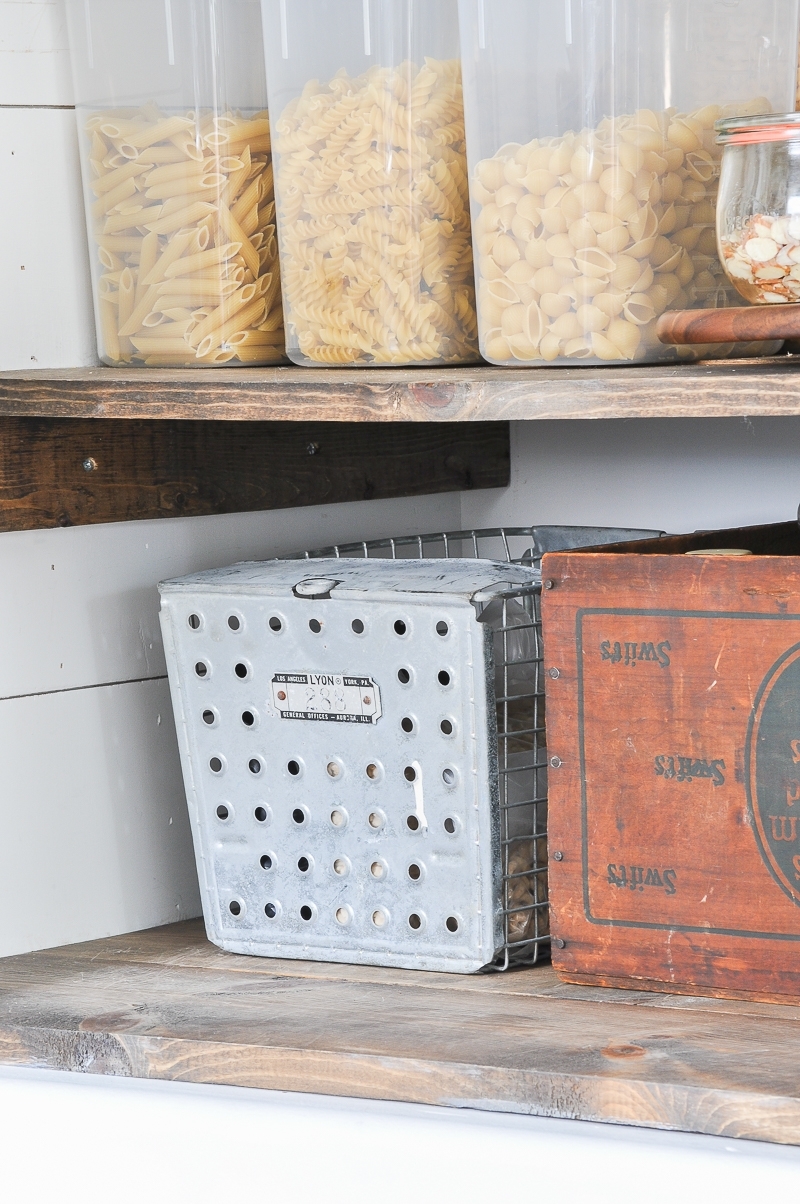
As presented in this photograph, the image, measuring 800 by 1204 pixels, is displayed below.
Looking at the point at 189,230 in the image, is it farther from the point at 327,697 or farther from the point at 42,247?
the point at 327,697

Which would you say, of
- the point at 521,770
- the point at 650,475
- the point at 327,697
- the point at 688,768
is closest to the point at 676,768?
the point at 688,768

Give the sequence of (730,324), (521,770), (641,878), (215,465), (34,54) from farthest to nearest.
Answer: (215,465) → (34,54) → (521,770) → (641,878) → (730,324)

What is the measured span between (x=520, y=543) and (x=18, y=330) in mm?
510

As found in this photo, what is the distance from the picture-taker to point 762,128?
897 millimetres

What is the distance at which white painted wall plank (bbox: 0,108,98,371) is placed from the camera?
121 centimetres

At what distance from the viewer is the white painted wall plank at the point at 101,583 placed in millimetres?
1204

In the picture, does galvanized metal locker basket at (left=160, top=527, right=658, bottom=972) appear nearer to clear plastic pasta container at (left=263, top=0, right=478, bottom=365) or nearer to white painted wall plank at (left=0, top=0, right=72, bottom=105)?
clear plastic pasta container at (left=263, top=0, right=478, bottom=365)

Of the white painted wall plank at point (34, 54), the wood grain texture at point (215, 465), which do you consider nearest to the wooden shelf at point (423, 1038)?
the wood grain texture at point (215, 465)

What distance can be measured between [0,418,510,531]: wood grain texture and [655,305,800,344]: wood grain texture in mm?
483

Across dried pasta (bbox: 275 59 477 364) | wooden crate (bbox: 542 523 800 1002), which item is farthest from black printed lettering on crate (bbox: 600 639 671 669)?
dried pasta (bbox: 275 59 477 364)

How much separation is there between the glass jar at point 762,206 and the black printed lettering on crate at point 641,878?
35cm

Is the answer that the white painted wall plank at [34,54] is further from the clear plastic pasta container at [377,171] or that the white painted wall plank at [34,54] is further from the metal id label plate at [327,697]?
the metal id label plate at [327,697]

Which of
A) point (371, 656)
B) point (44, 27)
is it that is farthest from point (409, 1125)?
point (44, 27)

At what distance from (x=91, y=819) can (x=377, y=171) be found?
541mm
